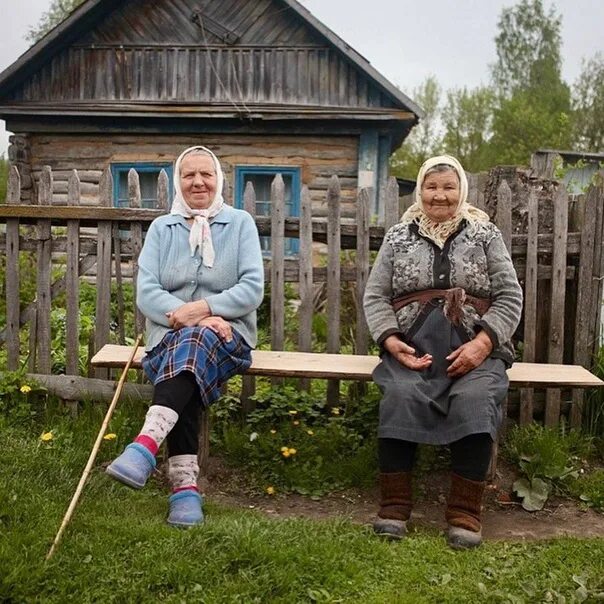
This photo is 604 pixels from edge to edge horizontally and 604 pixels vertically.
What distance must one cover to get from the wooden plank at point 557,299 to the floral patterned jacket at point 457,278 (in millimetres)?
815

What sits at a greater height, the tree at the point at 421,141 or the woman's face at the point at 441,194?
the tree at the point at 421,141

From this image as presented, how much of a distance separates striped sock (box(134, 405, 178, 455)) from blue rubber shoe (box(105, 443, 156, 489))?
37mm

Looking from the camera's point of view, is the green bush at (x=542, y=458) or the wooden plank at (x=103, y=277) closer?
the green bush at (x=542, y=458)

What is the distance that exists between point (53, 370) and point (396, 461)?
103 inches

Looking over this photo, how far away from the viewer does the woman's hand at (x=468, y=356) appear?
3.16m

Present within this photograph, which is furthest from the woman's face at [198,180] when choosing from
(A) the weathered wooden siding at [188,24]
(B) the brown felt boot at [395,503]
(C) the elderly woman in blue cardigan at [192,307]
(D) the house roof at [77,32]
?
(A) the weathered wooden siding at [188,24]

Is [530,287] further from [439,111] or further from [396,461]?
[439,111]

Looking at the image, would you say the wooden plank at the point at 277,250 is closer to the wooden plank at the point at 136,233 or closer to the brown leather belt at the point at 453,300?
the wooden plank at the point at 136,233

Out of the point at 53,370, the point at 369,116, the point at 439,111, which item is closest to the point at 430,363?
the point at 53,370

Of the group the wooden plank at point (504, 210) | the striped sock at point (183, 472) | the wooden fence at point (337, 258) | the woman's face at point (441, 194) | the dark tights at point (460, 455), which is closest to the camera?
the dark tights at point (460, 455)

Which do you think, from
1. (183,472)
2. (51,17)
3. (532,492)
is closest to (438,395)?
(532,492)

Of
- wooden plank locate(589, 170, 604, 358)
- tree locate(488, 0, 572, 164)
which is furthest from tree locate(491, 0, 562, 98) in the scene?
wooden plank locate(589, 170, 604, 358)

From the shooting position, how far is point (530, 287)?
4.12 meters

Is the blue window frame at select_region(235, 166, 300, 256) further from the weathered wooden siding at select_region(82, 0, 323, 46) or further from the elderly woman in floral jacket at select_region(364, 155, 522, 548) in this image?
the elderly woman in floral jacket at select_region(364, 155, 522, 548)
